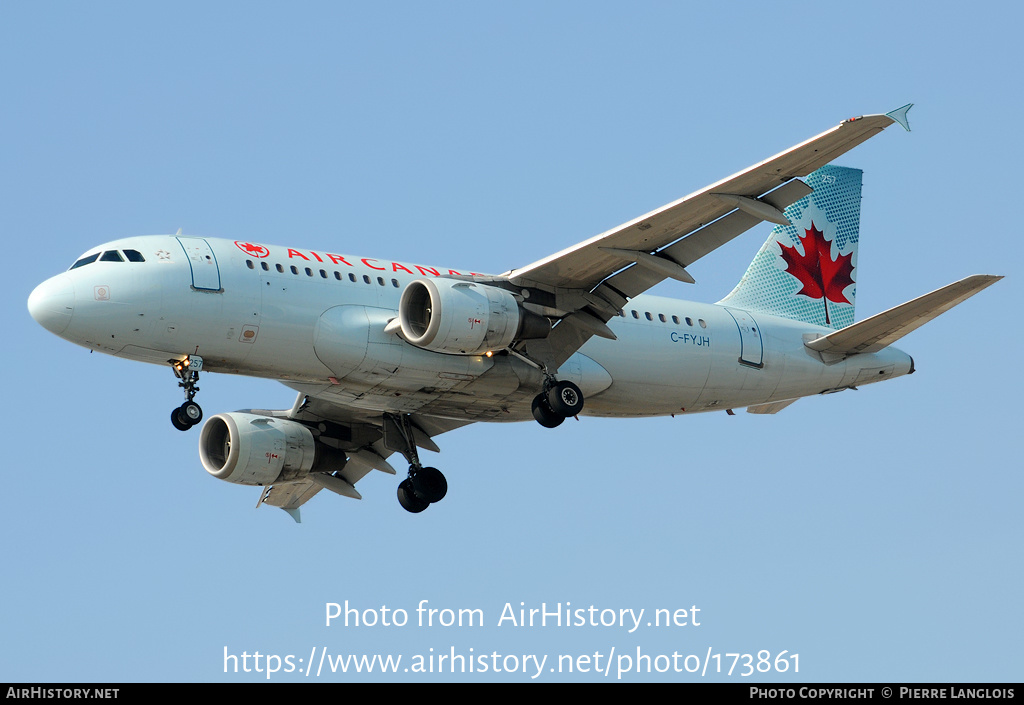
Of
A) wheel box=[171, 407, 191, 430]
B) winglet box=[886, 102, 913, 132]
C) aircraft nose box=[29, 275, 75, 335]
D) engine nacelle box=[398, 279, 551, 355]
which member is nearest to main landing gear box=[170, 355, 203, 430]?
wheel box=[171, 407, 191, 430]

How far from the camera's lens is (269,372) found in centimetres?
3123

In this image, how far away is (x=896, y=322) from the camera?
117 ft

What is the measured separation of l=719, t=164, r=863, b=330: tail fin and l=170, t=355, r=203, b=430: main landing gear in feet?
47.6

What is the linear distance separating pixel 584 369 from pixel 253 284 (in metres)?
7.96

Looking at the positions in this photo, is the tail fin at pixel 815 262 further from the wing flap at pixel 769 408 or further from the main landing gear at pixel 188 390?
the main landing gear at pixel 188 390

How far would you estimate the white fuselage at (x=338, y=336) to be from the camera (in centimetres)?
2992

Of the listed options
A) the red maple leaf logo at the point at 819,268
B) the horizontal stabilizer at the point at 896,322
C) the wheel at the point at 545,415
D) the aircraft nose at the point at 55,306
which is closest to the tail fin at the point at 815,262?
the red maple leaf logo at the point at 819,268

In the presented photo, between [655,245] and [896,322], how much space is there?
24.1 ft

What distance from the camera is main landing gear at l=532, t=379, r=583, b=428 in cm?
3272

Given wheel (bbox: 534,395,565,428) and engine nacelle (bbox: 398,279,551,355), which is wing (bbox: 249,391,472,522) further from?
engine nacelle (bbox: 398,279,551,355)

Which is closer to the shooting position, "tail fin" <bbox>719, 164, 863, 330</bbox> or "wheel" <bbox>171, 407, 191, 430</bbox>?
"wheel" <bbox>171, 407, 191, 430</bbox>

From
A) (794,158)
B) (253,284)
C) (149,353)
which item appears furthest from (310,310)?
(794,158)

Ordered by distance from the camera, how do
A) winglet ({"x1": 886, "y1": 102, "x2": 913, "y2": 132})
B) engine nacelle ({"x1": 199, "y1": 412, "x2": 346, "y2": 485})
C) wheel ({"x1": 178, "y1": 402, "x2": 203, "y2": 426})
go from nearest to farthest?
winglet ({"x1": 886, "y1": 102, "x2": 913, "y2": 132}) → wheel ({"x1": 178, "y1": 402, "x2": 203, "y2": 426}) → engine nacelle ({"x1": 199, "y1": 412, "x2": 346, "y2": 485})

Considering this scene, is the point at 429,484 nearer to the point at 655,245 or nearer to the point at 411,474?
the point at 411,474
